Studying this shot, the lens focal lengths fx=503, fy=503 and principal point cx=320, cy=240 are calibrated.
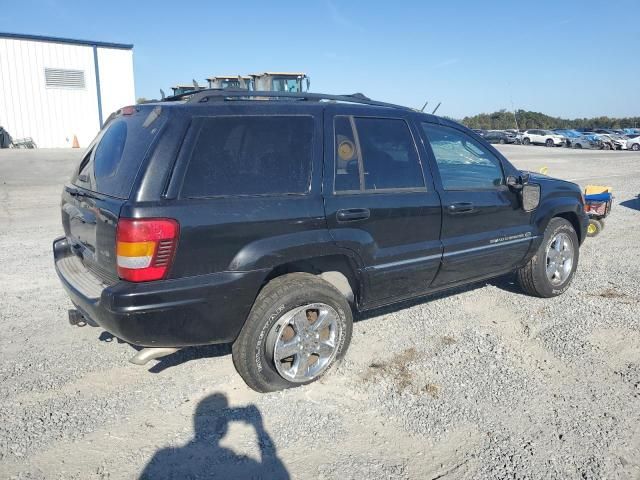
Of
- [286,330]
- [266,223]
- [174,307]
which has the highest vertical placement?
[266,223]

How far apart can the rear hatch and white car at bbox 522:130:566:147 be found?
41.2 metres

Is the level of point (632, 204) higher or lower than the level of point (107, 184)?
lower

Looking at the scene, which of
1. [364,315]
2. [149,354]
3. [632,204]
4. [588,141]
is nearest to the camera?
[149,354]

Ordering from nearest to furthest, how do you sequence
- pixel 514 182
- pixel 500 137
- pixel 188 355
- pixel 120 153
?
pixel 120 153
pixel 188 355
pixel 514 182
pixel 500 137

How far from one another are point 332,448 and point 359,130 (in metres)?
2.09

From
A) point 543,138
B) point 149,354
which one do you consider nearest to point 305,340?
point 149,354

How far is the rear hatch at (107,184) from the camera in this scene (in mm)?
2832

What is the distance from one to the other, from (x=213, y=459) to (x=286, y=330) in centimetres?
90

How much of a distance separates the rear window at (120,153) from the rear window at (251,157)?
30cm

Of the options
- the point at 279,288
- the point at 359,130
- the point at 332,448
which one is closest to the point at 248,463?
the point at 332,448

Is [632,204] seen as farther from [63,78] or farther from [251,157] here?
[63,78]

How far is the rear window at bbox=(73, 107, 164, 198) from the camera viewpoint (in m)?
2.87

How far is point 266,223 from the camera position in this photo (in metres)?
2.97

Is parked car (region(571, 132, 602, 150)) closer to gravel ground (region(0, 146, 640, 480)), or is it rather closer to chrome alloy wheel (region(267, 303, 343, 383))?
gravel ground (region(0, 146, 640, 480))
